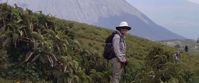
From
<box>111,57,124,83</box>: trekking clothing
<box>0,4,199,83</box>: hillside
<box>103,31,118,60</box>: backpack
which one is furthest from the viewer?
<box>0,4,199,83</box>: hillside

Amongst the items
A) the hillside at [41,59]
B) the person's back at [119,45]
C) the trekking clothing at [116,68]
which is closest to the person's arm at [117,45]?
the person's back at [119,45]

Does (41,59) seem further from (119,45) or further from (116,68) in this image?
(119,45)

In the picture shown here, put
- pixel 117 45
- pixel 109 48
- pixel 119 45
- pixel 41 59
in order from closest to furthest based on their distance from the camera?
pixel 117 45, pixel 119 45, pixel 109 48, pixel 41 59

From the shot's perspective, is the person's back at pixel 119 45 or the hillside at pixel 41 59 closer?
the person's back at pixel 119 45

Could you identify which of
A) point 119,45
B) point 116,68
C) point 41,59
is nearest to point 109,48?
point 119,45

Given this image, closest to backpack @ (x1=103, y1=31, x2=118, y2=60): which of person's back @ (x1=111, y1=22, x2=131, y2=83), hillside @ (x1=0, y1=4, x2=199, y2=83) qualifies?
person's back @ (x1=111, y1=22, x2=131, y2=83)

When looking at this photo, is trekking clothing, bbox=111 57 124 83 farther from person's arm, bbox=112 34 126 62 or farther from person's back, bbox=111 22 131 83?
person's arm, bbox=112 34 126 62

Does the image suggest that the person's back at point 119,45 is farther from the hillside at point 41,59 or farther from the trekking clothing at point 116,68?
the hillside at point 41,59

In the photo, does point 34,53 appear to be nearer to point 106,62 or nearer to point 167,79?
point 106,62

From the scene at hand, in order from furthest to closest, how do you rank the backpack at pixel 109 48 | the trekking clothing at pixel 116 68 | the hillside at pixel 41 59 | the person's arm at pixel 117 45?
the hillside at pixel 41 59, the trekking clothing at pixel 116 68, the backpack at pixel 109 48, the person's arm at pixel 117 45

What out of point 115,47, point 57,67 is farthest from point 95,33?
point 115,47

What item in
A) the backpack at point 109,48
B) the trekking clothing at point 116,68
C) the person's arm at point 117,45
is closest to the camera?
the person's arm at point 117,45

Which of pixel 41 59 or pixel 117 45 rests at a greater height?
pixel 117 45

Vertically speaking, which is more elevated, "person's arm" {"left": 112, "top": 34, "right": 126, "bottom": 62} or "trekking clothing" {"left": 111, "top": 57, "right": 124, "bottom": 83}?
"person's arm" {"left": 112, "top": 34, "right": 126, "bottom": 62}
